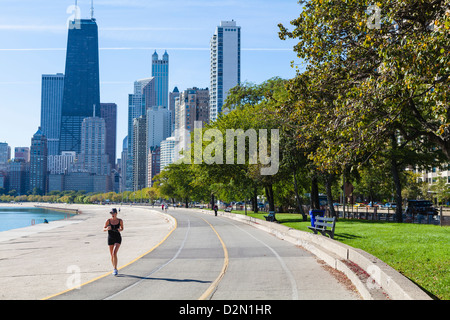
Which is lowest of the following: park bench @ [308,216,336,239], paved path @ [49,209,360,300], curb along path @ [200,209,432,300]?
paved path @ [49,209,360,300]

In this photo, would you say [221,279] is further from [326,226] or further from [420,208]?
[420,208]

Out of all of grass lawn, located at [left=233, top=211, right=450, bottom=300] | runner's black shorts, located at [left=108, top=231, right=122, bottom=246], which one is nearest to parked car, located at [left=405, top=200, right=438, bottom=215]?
grass lawn, located at [left=233, top=211, right=450, bottom=300]

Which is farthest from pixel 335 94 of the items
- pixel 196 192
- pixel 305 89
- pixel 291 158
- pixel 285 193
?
pixel 196 192

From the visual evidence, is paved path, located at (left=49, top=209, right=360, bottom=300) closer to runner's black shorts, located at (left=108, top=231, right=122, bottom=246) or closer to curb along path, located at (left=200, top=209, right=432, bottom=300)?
curb along path, located at (left=200, top=209, right=432, bottom=300)

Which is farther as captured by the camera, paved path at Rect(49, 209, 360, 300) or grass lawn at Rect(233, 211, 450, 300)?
paved path at Rect(49, 209, 360, 300)

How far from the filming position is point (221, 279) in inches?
483

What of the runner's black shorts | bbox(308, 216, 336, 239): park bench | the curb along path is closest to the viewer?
the curb along path

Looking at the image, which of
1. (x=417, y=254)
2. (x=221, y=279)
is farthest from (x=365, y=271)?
(x=221, y=279)

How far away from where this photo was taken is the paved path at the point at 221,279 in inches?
403

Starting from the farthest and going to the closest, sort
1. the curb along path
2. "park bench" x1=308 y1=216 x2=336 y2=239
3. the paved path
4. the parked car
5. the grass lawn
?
1. the parked car
2. "park bench" x1=308 y1=216 x2=336 y2=239
3. the paved path
4. the grass lawn
5. the curb along path

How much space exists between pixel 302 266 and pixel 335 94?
20.4 feet

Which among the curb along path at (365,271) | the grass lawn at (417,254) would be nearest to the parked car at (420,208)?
the grass lawn at (417,254)

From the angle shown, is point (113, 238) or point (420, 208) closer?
point (113, 238)

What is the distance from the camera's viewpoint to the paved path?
10.2 metres
